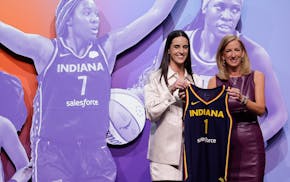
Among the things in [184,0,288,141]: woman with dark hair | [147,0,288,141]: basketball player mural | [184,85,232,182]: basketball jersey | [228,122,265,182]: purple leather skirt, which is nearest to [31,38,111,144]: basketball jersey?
[147,0,288,141]: basketball player mural

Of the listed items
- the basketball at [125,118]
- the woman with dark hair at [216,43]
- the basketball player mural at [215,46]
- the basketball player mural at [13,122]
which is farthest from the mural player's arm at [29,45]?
the woman with dark hair at [216,43]

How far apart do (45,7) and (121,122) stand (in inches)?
40.8

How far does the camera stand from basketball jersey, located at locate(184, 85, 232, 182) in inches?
94.0

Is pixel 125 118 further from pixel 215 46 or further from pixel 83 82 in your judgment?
pixel 215 46

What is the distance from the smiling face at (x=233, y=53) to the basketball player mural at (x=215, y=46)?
0.81 meters

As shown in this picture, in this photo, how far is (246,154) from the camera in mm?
2395

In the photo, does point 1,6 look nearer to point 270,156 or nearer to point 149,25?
point 149,25

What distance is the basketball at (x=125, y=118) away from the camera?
10.8 feet

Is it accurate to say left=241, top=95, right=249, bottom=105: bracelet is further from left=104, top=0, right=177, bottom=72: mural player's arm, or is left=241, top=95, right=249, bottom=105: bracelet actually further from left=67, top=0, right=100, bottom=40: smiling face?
left=67, top=0, right=100, bottom=40: smiling face

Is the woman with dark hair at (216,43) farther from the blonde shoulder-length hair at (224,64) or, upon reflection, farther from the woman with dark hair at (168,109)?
the woman with dark hair at (168,109)

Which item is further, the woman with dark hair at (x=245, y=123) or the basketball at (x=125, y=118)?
the basketball at (x=125, y=118)

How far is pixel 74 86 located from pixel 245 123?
1.39 meters

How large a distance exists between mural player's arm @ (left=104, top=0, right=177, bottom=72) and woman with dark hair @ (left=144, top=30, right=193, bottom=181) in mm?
893

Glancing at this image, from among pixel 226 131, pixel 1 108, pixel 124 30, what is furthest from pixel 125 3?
pixel 226 131
